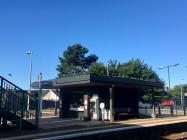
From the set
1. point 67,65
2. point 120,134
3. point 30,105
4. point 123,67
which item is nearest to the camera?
point 120,134

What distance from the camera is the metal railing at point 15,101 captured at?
17908 mm

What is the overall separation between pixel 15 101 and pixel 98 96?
9.25 meters

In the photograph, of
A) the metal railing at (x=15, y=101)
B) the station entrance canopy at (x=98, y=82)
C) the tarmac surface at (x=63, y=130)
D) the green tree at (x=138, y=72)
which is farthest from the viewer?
the green tree at (x=138, y=72)

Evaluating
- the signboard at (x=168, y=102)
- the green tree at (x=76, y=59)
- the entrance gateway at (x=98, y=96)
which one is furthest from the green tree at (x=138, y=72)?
the green tree at (x=76, y=59)

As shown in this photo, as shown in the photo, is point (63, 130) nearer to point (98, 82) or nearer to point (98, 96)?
point (98, 82)

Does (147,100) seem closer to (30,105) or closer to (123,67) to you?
(123,67)

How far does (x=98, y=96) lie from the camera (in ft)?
85.9

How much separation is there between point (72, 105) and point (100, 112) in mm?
3360

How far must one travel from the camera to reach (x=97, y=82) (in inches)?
923

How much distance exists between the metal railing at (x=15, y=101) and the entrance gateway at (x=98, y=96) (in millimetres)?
5583

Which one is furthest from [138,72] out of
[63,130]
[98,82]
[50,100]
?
[50,100]

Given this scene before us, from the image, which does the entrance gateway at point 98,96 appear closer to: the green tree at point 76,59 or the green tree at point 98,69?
the green tree at point 98,69

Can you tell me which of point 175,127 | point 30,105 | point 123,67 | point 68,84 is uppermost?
point 123,67

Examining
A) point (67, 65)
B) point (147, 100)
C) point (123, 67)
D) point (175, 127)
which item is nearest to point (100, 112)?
point (175, 127)
